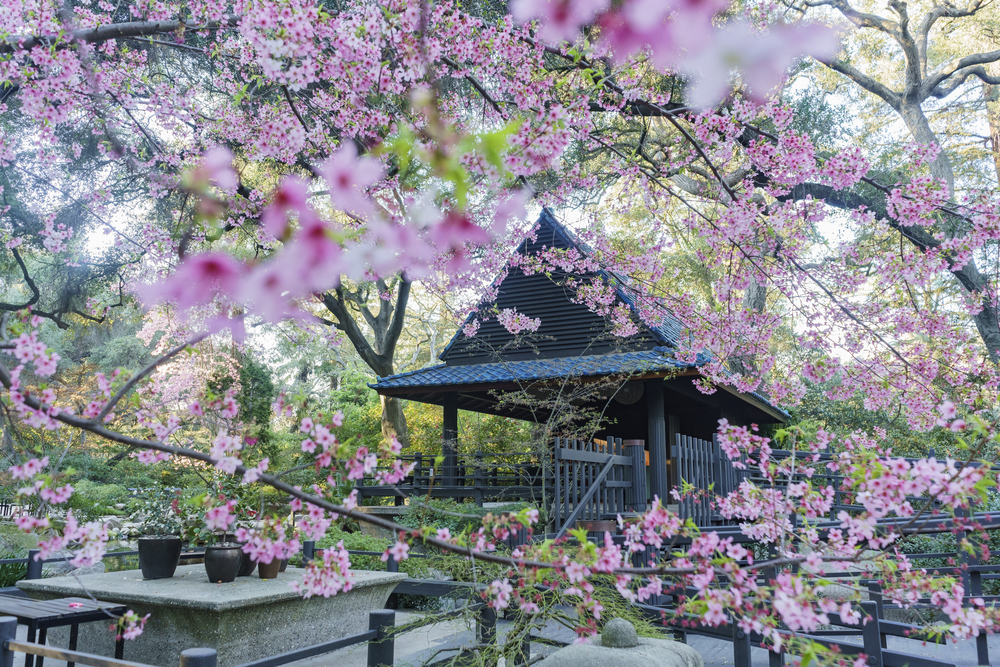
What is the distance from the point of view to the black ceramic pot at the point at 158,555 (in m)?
5.53

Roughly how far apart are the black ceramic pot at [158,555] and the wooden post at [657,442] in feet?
22.7

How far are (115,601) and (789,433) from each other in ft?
16.7

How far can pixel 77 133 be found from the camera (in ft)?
32.3

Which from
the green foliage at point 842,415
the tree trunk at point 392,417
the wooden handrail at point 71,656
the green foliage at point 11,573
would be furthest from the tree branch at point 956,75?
the green foliage at point 11,573

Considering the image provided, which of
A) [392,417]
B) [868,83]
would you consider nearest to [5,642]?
[392,417]

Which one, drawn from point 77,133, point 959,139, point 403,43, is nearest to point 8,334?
point 403,43

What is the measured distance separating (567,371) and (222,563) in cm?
671

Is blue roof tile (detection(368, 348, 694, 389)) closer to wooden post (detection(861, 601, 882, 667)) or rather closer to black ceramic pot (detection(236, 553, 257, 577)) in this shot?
black ceramic pot (detection(236, 553, 257, 577))

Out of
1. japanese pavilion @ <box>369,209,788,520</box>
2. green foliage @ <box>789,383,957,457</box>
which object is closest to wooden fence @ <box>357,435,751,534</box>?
japanese pavilion @ <box>369,209,788,520</box>

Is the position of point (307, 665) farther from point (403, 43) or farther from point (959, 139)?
point (959, 139)

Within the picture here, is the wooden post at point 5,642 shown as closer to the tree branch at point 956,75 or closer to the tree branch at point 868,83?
the tree branch at point 868,83

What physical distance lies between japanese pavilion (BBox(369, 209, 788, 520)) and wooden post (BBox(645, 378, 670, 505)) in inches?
0.7

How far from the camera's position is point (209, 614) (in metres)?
4.68

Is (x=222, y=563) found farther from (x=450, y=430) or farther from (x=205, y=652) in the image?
(x=450, y=430)
